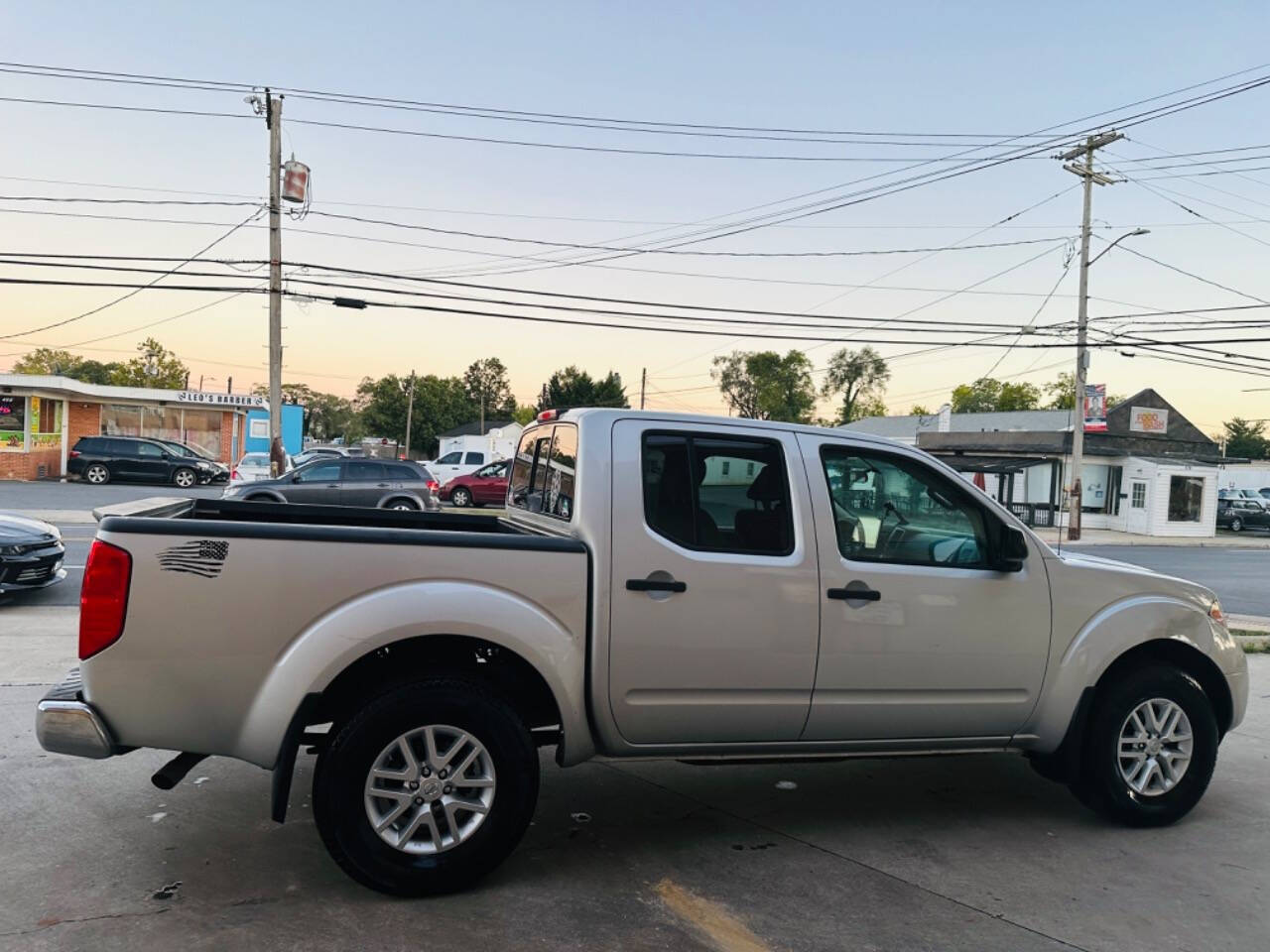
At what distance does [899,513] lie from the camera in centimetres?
432

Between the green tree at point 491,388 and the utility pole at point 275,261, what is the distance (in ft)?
315

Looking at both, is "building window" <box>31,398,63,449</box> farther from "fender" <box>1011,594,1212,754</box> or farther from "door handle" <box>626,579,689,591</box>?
"fender" <box>1011,594,1212,754</box>

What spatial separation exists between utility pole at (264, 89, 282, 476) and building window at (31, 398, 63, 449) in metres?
16.6

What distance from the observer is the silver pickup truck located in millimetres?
3400

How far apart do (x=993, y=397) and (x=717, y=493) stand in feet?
332

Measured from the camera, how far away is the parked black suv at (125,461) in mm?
32250

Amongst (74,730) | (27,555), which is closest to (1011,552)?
(74,730)

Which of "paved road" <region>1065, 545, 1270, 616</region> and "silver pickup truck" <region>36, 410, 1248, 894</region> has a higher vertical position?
"silver pickup truck" <region>36, 410, 1248, 894</region>

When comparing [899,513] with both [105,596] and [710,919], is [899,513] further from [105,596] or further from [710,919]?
[105,596]

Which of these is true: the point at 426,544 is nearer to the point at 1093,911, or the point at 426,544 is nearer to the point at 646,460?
the point at 646,460

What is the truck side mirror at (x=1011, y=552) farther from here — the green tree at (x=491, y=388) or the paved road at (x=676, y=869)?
the green tree at (x=491, y=388)

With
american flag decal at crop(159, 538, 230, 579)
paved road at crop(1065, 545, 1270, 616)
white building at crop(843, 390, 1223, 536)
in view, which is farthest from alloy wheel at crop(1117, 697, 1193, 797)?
white building at crop(843, 390, 1223, 536)

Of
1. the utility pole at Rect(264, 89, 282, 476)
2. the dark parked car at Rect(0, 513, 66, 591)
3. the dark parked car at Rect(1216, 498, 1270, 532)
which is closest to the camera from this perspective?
the dark parked car at Rect(0, 513, 66, 591)

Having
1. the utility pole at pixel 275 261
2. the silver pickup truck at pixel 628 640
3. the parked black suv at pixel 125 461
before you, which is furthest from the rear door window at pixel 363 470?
the silver pickup truck at pixel 628 640
